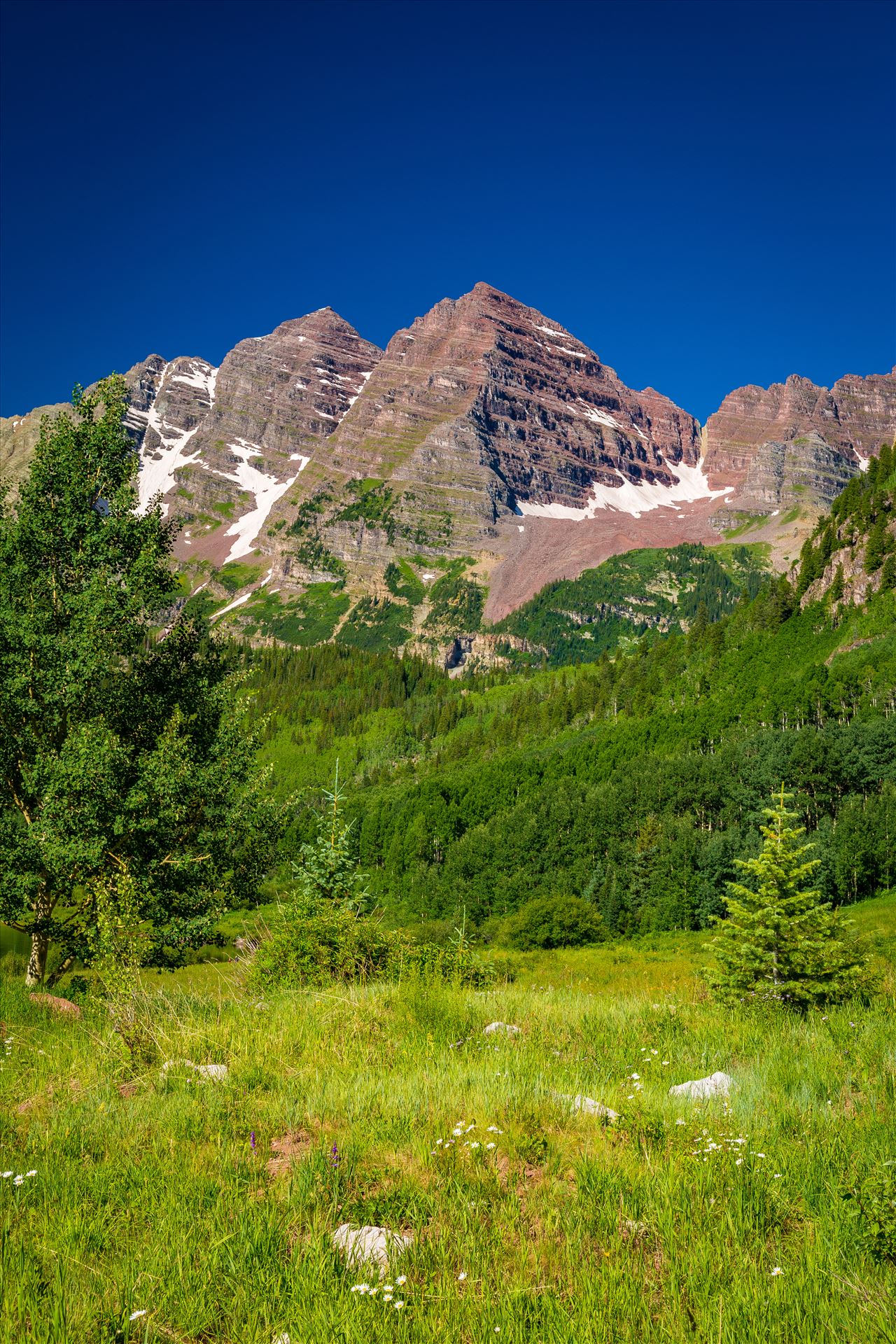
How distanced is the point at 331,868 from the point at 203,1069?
11089 mm

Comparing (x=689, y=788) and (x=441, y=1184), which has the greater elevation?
(x=441, y=1184)

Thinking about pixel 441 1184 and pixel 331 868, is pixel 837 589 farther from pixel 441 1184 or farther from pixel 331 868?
pixel 441 1184

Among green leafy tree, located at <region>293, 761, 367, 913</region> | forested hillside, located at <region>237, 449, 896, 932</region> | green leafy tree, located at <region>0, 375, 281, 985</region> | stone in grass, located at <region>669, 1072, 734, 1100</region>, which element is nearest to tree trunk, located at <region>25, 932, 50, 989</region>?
green leafy tree, located at <region>0, 375, 281, 985</region>

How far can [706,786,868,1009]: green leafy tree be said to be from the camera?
40.7 feet

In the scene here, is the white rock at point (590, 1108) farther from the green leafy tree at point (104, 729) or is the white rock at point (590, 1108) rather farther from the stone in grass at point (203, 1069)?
the green leafy tree at point (104, 729)

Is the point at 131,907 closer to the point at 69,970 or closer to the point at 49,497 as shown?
the point at 69,970

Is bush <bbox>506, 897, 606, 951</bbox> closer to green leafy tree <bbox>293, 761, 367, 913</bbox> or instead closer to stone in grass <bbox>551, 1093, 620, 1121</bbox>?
green leafy tree <bbox>293, 761, 367, 913</bbox>

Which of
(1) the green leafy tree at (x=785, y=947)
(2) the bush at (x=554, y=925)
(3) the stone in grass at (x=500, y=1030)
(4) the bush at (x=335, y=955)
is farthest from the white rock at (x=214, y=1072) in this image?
(2) the bush at (x=554, y=925)

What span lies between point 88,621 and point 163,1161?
1392 centimetres

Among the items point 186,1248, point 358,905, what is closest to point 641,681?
point 358,905

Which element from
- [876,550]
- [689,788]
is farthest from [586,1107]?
[876,550]

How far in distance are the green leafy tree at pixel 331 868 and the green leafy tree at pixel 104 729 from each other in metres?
1.52

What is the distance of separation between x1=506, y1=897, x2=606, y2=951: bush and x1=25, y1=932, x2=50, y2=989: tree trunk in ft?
268

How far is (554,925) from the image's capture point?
311 feet
